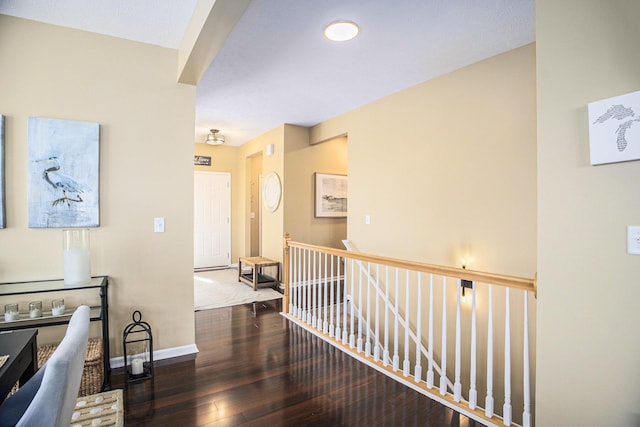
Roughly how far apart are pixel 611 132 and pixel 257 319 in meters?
3.56

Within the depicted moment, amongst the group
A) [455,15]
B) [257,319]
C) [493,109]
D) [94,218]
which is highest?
[455,15]

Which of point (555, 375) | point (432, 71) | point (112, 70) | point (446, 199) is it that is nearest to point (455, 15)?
point (432, 71)

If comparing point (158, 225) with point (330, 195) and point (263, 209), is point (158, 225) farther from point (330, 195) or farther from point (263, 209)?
point (330, 195)

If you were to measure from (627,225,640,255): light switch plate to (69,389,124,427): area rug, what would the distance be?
2567 mm

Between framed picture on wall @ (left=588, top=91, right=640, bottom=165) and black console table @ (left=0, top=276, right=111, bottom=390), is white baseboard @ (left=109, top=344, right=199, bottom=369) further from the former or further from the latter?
framed picture on wall @ (left=588, top=91, right=640, bottom=165)

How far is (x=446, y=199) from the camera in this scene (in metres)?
3.24

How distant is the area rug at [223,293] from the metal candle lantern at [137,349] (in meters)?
1.21

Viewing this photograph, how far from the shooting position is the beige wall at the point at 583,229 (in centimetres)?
115

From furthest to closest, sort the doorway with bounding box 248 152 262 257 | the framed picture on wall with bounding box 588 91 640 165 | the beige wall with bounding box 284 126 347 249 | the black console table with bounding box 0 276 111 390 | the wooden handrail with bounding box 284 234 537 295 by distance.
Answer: the doorway with bounding box 248 152 262 257 < the beige wall with bounding box 284 126 347 249 < the black console table with bounding box 0 276 111 390 < the wooden handrail with bounding box 284 234 537 295 < the framed picture on wall with bounding box 588 91 640 165

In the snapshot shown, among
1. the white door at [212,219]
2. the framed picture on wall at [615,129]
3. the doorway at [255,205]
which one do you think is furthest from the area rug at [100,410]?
the doorway at [255,205]

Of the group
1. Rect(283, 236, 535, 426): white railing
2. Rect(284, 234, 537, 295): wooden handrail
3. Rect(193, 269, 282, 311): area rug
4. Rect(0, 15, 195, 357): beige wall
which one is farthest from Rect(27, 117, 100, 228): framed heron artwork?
Rect(284, 234, 537, 295): wooden handrail

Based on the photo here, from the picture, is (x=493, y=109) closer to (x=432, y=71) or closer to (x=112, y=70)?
(x=432, y=71)

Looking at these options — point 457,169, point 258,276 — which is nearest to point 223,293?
point 258,276

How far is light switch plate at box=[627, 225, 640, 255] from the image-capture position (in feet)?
3.70
